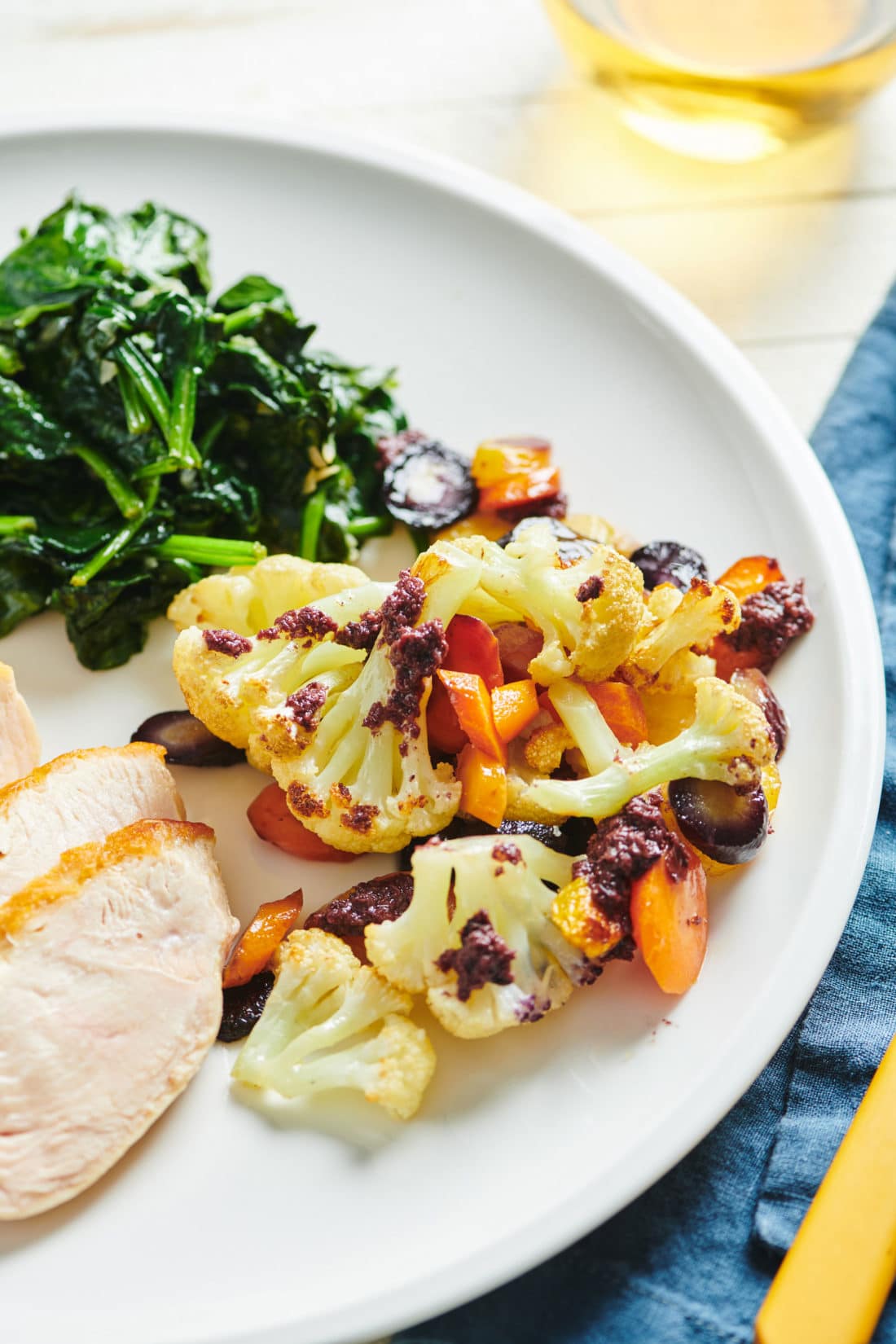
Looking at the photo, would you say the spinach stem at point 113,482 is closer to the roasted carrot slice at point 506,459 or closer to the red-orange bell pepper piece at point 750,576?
the roasted carrot slice at point 506,459

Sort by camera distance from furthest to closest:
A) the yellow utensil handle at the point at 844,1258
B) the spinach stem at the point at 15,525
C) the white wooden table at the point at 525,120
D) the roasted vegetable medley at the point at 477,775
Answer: the white wooden table at the point at 525,120 → the spinach stem at the point at 15,525 → the roasted vegetable medley at the point at 477,775 → the yellow utensil handle at the point at 844,1258

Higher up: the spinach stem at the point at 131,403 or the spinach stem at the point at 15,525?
the spinach stem at the point at 131,403

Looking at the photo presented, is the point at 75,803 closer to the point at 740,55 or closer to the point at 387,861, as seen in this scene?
the point at 387,861

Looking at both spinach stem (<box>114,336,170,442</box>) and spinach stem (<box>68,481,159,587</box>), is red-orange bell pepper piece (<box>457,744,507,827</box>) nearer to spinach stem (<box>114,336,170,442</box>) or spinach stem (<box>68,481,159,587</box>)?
spinach stem (<box>68,481,159,587</box>)

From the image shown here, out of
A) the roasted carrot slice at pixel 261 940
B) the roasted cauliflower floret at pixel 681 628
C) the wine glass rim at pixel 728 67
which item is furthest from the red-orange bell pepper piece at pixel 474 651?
the wine glass rim at pixel 728 67

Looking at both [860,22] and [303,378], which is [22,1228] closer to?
[303,378]

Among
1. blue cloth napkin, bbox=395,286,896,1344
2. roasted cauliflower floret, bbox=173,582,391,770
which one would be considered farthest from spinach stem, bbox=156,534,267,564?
blue cloth napkin, bbox=395,286,896,1344

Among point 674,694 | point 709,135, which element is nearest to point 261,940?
point 674,694
